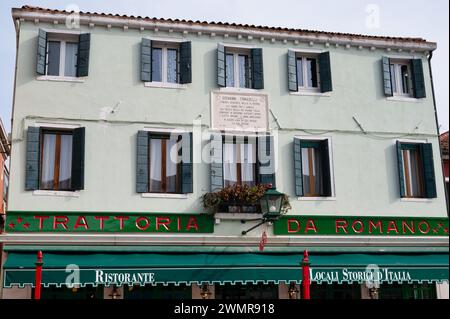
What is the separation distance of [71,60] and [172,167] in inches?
139

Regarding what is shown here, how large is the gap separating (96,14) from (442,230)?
10.3m

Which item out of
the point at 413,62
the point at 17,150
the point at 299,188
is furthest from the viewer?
the point at 413,62

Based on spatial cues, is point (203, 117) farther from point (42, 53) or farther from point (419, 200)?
point (419, 200)

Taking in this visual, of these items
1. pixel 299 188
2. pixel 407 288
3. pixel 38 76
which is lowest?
pixel 407 288

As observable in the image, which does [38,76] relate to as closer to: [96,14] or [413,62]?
[96,14]

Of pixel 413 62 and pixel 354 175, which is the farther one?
pixel 413 62

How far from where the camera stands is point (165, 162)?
16.1 m

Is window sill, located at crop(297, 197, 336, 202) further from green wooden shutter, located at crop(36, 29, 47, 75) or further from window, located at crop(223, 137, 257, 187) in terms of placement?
green wooden shutter, located at crop(36, 29, 47, 75)

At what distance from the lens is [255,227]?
621 inches

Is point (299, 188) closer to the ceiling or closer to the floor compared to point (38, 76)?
closer to the floor

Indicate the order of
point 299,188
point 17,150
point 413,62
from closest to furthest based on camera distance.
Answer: point 17,150 → point 299,188 → point 413,62

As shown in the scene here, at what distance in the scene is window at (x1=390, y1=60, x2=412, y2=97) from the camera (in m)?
18.1

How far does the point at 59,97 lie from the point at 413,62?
9.37m

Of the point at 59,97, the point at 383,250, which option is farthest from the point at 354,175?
the point at 59,97
